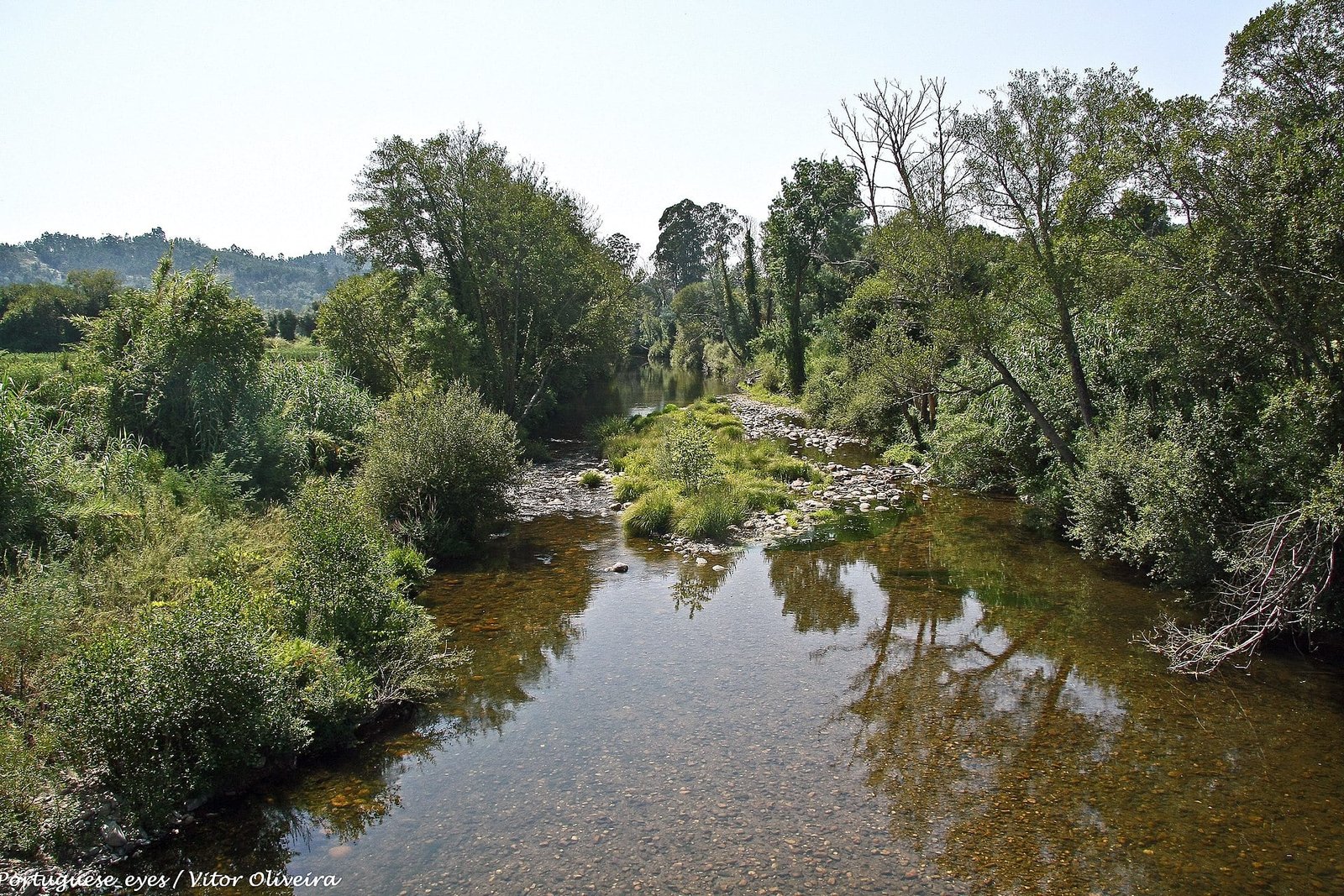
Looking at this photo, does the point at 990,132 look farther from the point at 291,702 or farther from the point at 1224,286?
the point at 291,702

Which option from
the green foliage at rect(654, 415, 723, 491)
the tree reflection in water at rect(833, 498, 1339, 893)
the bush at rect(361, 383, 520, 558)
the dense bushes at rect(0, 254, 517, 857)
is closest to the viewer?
the tree reflection in water at rect(833, 498, 1339, 893)

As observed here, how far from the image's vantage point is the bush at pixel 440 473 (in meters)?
15.3

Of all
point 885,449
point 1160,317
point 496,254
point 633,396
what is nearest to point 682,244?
point 633,396

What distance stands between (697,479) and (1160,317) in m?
11.0

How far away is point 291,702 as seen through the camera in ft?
25.7

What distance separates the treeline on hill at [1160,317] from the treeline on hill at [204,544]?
11336 millimetres

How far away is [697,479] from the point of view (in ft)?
64.0

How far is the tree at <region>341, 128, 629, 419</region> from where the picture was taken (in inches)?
1108

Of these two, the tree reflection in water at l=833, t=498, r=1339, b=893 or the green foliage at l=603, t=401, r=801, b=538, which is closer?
the tree reflection in water at l=833, t=498, r=1339, b=893

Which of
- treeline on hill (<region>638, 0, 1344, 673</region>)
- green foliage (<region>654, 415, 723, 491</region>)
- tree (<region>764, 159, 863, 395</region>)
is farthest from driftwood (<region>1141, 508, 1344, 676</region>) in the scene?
A: tree (<region>764, 159, 863, 395</region>)

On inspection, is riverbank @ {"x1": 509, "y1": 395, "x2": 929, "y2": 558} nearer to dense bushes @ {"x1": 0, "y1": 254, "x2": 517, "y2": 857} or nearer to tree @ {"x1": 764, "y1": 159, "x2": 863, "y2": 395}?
dense bushes @ {"x1": 0, "y1": 254, "x2": 517, "y2": 857}

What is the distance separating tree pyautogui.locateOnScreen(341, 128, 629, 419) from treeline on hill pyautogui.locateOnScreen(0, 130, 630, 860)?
0.99 ft

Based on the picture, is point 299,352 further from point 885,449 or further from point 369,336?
point 885,449

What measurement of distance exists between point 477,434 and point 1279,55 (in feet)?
50.6
